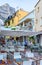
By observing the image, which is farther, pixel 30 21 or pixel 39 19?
pixel 30 21

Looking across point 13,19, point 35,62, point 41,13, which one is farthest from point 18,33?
point 13,19

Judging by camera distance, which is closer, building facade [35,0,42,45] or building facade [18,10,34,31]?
building facade [35,0,42,45]

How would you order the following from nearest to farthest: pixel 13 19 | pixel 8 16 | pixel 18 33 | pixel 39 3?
pixel 18 33 < pixel 39 3 < pixel 13 19 < pixel 8 16

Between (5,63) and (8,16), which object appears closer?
(5,63)

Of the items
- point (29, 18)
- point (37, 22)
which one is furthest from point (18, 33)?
point (29, 18)

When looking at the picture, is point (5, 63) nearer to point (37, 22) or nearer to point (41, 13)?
point (41, 13)

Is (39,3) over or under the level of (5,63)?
over

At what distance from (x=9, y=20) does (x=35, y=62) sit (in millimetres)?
31172

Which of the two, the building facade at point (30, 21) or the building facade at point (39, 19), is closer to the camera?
the building facade at point (39, 19)

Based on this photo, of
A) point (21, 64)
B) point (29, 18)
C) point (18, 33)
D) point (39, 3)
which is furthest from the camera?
point (29, 18)

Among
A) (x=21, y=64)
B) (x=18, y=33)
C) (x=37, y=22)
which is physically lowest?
→ (x=21, y=64)

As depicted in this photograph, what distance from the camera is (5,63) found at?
611cm

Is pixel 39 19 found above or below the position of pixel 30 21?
below

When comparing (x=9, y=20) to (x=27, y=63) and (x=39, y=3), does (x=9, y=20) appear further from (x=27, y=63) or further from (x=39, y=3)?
(x=27, y=63)
